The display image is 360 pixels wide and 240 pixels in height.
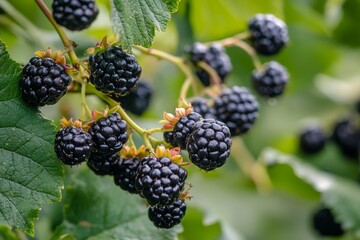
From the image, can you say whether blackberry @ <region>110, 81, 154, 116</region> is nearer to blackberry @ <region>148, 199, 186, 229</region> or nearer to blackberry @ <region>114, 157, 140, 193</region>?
blackberry @ <region>114, 157, 140, 193</region>

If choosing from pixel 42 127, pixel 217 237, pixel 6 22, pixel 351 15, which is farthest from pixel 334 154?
pixel 42 127

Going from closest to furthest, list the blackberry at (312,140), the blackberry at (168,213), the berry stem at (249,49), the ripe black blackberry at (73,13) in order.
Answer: the blackberry at (168,213) < the ripe black blackberry at (73,13) < the berry stem at (249,49) < the blackberry at (312,140)

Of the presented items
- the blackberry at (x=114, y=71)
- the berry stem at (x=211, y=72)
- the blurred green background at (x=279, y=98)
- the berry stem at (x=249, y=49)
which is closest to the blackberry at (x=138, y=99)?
the blurred green background at (x=279, y=98)

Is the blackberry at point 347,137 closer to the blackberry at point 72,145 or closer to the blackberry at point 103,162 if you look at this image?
the blackberry at point 103,162

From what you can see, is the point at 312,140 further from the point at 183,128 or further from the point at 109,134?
the point at 109,134

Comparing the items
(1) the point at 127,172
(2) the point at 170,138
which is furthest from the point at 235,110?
(1) the point at 127,172
